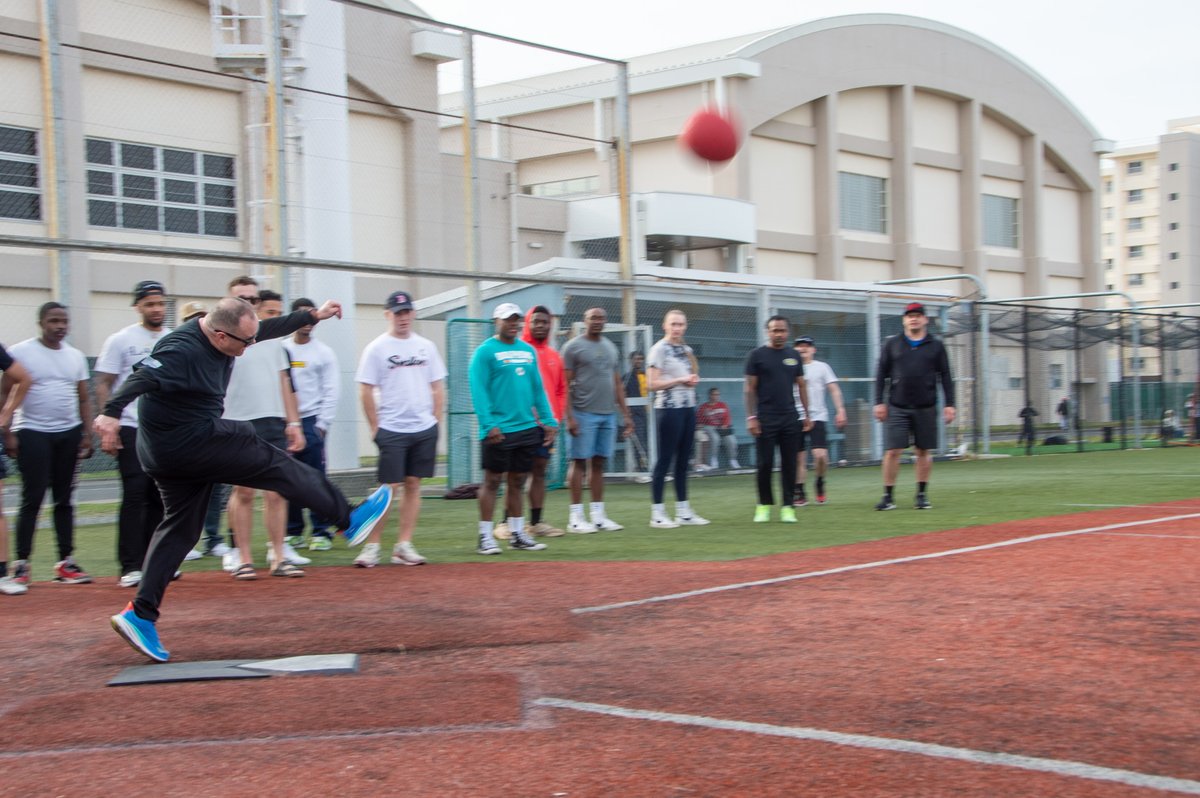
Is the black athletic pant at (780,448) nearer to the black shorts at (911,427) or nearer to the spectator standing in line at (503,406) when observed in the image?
the black shorts at (911,427)

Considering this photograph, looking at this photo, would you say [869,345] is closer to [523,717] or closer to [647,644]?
[647,644]

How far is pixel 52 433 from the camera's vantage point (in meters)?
8.09

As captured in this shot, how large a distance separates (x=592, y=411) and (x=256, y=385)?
3.96 m

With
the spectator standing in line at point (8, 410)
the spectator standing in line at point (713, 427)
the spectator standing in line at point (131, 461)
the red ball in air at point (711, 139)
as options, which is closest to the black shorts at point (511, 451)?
the spectator standing in line at point (131, 461)

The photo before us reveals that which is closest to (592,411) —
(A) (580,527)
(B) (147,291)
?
(A) (580,527)

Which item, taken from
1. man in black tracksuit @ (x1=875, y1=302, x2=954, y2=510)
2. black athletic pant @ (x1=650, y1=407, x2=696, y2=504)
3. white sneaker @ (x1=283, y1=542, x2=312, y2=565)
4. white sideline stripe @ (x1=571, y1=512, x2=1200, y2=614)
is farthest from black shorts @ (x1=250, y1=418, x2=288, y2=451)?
man in black tracksuit @ (x1=875, y1=302, x2=954, y2=510)

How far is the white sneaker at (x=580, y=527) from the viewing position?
11.0 m

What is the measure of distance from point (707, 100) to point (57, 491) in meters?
32.6

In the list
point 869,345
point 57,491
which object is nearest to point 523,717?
point 57,491

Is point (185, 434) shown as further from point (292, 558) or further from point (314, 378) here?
point (314, 378)

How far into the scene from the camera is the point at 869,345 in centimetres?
2062

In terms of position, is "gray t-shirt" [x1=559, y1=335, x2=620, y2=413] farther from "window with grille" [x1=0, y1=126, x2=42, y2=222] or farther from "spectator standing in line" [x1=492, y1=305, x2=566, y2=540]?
"window with grille" [x1=0, y1=126, x2=42, y2=222]

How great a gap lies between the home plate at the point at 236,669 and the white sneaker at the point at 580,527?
5.61 meters

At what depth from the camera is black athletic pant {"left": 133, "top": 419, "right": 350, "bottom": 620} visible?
5.71m
